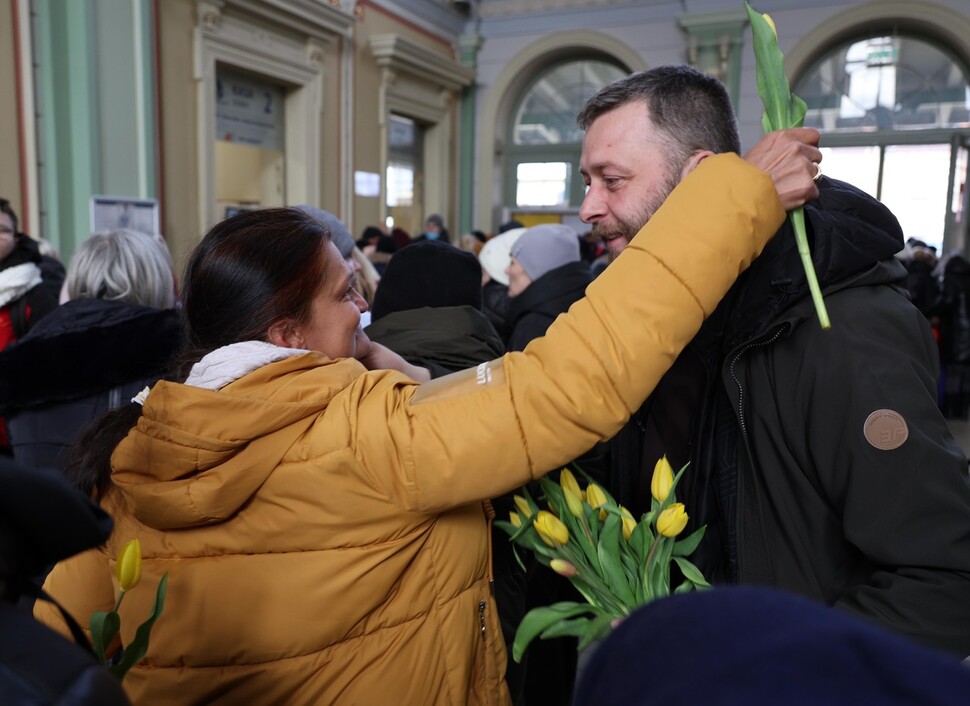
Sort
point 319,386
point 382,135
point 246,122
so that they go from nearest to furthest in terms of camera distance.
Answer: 1. point 319,386
2. point 246,122
3. point 382,135

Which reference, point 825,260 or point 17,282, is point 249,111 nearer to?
point 17,282

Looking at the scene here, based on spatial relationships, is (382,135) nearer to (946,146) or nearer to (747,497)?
(946,146)

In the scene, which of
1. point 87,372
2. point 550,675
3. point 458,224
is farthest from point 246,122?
point 550,675

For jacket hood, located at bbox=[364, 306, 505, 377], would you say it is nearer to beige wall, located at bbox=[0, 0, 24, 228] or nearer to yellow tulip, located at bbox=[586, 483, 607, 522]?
yellow tulip, located at bbox=[586, 483, 607, 522]

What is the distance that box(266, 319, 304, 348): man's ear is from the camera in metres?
1.20

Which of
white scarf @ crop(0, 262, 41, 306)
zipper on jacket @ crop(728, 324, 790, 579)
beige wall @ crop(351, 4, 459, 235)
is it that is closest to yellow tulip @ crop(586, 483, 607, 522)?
zipper on jacket @ crop(728, 324, 790, 579)

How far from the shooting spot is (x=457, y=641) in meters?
1.16

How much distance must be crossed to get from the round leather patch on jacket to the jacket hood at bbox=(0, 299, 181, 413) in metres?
1.68

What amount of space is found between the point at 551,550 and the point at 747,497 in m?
0.34

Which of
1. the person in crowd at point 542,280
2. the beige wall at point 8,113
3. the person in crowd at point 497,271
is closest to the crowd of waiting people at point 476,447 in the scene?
the person in crowd at point 542,280

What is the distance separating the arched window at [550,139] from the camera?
11.9 metres

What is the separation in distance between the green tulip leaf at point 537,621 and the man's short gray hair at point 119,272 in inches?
76.8

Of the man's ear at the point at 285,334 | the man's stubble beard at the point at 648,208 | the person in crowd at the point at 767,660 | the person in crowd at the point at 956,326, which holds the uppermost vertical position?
the man's stubble beard at the point at 648,208

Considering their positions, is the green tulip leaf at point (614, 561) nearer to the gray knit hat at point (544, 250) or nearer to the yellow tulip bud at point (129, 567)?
the yellow tulip bud at point (129, 567)
